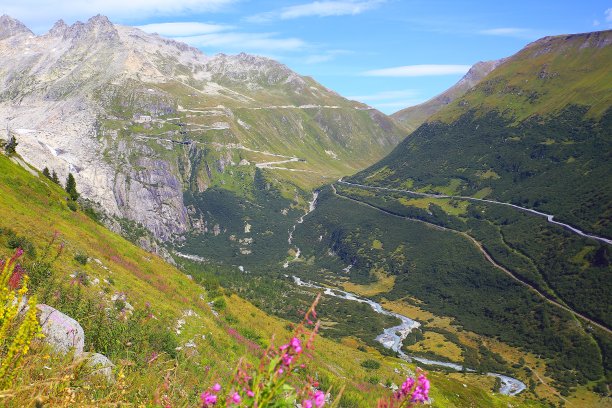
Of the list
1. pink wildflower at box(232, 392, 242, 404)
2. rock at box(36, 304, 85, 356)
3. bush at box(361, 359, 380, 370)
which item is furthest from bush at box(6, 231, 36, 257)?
bush at box(361, 359, 380, 370)

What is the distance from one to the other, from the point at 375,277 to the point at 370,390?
15407 cm

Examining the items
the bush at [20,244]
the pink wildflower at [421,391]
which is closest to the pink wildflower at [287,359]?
the pink wildflower at [421,391]

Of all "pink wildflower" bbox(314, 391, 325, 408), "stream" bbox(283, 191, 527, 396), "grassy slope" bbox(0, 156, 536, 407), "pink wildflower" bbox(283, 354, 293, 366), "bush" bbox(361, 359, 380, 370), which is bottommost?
"stream" bbox(283, 191, 527, 396)

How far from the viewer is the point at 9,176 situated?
1673 inches

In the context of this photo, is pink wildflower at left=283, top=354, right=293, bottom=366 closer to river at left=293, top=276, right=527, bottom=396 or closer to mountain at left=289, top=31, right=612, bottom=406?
river at left=293, top=276, right=527, bottom=396

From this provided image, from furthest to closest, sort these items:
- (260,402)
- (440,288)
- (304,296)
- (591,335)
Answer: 1. (440,288)
2. (304,296)
3. (591,335)
4. (260,402)

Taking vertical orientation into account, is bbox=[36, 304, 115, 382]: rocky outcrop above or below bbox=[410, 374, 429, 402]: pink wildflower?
below

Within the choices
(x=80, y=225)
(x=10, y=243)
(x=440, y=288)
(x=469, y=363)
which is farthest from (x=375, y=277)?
(x=10, y=243)

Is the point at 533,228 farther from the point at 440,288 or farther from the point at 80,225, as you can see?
the point at 80,225

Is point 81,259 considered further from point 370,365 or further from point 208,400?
point 370,365

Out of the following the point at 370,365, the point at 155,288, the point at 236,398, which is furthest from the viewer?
the point at 370,365

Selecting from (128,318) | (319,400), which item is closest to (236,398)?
(319,400)

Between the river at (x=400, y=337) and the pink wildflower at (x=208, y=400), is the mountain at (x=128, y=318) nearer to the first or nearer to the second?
the pink wildflower at (x=208, y=400)

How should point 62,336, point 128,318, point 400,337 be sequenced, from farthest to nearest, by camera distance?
point 400,337 → point 128,318 → point 62,336
